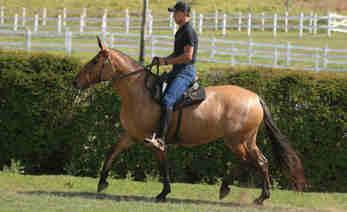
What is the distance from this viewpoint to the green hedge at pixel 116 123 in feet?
44.0

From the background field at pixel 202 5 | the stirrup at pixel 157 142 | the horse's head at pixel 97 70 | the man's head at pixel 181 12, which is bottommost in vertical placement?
the stirrup at pixel 157 142

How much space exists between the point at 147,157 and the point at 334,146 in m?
3.14

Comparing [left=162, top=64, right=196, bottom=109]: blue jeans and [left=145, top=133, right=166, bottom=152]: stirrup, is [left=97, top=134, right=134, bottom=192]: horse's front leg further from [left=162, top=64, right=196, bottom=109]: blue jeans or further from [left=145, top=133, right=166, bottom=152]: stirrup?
[left=162, top=64, right=196, bottom=109]: blue jeans

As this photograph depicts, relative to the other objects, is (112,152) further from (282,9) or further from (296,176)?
(282,9)

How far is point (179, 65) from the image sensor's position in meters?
11.0

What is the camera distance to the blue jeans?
10898mm

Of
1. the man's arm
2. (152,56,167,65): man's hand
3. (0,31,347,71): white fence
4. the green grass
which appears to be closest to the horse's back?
the man's arm

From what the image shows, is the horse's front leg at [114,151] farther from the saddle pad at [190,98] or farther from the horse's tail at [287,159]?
the horse's tail at [287,159]

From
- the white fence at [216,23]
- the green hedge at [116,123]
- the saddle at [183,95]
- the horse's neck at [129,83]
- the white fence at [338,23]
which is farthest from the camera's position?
the white fence at [338,23]

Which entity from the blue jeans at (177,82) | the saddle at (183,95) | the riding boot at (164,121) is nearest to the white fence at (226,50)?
the saddle at (183,95)

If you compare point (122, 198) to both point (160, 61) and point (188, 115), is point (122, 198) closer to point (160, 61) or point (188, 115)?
point (188, 115)

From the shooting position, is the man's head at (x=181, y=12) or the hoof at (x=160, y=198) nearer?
the man's head at (x=181, y=12)

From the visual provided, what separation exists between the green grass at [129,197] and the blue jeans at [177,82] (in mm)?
1402

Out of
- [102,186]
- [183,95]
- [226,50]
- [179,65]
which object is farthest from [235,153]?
[226,50]
